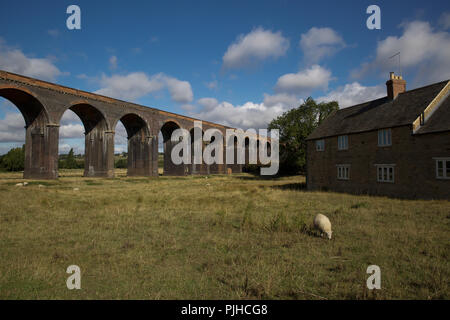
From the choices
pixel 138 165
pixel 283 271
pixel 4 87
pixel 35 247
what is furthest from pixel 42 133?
pixel 283 271

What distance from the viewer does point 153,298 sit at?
454 cm

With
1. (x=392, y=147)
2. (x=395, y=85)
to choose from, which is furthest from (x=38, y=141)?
(x=395, y=85)

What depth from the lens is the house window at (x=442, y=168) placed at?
651 inches

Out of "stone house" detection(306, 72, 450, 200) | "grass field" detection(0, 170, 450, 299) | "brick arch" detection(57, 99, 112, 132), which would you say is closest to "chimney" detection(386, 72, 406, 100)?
"stone house" detection(306, 72, 450, 200)

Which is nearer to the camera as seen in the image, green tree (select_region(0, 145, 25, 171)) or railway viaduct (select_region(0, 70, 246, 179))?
railway viaduct (select_region(0, 70, 246, 179))

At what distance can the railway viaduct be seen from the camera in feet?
97.5

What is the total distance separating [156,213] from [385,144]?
1775 cm

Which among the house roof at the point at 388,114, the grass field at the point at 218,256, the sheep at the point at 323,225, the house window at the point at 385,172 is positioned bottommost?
the grass field at the point at 218,256

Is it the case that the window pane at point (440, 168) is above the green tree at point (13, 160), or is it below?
below

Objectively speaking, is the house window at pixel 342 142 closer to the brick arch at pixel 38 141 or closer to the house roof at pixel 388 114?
the house roof at pixel 388 114

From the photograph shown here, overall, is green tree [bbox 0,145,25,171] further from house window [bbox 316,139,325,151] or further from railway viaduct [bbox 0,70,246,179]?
house window [bbox 316,139,325,151]

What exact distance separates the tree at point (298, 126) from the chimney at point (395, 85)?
17193mm

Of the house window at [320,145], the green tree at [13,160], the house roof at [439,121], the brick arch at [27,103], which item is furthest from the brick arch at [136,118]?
the green tree at [13,160]

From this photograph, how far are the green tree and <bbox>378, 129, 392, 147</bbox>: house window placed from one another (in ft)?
262
